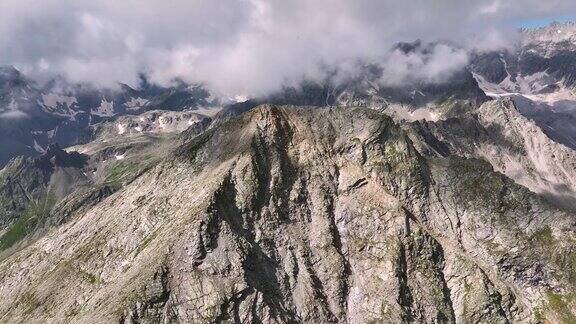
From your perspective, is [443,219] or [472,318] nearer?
[472,318]

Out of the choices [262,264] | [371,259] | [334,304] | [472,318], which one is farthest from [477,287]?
[262,264]

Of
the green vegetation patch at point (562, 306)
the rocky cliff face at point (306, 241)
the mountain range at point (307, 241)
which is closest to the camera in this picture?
the mountain range at point (307, 241)

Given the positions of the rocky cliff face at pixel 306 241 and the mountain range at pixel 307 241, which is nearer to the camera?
the mountain range at pixel 307 241

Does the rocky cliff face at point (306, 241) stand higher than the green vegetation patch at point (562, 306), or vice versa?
the rocky cliff face at point (306, 241)

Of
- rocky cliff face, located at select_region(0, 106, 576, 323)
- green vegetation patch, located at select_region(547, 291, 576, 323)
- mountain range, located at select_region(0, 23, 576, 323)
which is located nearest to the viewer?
mountain range, located at select_region(0, 23, 576, 323)

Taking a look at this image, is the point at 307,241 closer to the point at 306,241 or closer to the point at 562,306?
the point at 306,241

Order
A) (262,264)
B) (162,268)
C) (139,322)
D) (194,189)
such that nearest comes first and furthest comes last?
(139,322)
(162,268)
(262,264)
(194,189)

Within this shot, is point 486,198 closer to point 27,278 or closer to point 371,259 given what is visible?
point 371,259

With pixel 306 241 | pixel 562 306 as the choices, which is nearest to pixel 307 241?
pixel 306 241
